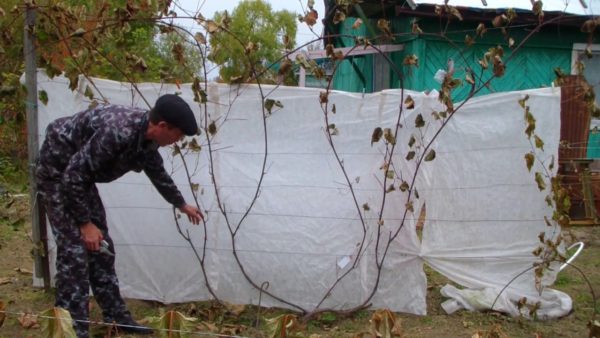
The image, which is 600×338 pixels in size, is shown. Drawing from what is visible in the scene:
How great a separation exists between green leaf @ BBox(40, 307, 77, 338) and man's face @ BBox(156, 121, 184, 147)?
45.4 inches

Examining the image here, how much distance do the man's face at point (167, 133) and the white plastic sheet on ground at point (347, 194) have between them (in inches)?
34.5

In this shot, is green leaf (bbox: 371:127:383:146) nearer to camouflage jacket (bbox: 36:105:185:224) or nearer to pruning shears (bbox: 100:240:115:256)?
camouflage jacket (bbox: 36:105:185:224)

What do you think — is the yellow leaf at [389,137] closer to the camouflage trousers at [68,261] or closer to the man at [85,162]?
the man at [85,162]

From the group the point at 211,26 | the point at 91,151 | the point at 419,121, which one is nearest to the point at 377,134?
the point at 419,121

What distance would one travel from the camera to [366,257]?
4.12 meters

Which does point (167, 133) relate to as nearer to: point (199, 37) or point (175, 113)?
point (175, 113)

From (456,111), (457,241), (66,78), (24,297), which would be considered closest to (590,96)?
(456,111)

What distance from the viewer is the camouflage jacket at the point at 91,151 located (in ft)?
10.5

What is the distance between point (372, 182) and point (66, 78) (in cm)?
222

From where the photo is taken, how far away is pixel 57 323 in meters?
2.35

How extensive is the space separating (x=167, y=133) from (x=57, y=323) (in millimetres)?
1197

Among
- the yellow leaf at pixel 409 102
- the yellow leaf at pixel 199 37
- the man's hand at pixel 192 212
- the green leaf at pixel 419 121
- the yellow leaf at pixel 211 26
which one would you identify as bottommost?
the man's hand at pixel 192 212

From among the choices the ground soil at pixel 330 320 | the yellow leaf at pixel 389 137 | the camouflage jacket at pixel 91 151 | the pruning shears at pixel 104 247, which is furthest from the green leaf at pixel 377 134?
the pruning shears at pixel 104 247

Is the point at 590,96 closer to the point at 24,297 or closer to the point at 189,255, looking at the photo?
the point at 189,255
